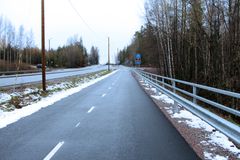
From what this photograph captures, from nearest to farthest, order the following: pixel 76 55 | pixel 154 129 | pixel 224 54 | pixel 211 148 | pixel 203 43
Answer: pixel 211 148
pixel 154 129
pixel 224 54
pixel 203 43
pixel 76 55

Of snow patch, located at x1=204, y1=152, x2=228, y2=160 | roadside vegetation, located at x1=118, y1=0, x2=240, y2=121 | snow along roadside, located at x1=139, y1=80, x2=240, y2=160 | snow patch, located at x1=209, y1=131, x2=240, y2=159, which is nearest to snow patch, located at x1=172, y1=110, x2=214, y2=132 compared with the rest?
snow along roadside, located at x1=139, y1=80, x2=240, y2=160

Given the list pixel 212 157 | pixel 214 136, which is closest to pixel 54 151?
pixel 212 157

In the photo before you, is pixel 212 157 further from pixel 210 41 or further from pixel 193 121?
pixel 210 41

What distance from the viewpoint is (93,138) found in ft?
27.9

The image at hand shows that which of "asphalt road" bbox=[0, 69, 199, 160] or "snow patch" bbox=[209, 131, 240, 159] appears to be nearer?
"asphalt road" bbox=[0, 69, 199, 160]

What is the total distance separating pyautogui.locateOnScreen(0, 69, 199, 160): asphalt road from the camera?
6910 mm

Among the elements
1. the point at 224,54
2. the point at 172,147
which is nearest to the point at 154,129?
the point at 172,147

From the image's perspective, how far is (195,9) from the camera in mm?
20734

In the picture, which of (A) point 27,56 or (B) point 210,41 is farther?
(A) point 27,56

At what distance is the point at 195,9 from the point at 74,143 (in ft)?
50.1

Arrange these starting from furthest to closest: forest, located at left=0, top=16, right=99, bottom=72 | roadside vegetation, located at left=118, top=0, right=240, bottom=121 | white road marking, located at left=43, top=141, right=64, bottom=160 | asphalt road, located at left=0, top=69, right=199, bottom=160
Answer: forest, located at left=0, top=16, right=99, bottom=72 → roadside vegetation, located at left=118, top=0, right=240, bottom=121 → asphalt road, located at left=0, top=69, right=199, bottom=160 → white road marking, located at left=43, top=141, right=64, bottom=160

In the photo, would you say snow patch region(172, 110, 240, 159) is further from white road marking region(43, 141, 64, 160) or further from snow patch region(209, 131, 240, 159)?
white road marking region(43, 141, 64, 160)

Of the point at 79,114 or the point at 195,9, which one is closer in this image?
the point at 79,114

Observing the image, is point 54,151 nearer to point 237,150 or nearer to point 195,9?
point 237,150
